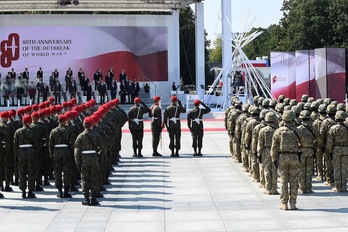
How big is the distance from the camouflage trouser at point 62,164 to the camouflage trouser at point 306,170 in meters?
4.84

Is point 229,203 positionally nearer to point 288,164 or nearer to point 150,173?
point 288,164

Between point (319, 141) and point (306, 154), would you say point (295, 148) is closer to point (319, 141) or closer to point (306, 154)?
point (306, 154)

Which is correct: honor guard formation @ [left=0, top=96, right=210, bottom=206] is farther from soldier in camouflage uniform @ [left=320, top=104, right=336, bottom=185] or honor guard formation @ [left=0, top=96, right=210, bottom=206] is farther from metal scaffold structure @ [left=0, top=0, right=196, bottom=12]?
metal scaffold structure @ [left=0, top=0, right=196, bottom=12]

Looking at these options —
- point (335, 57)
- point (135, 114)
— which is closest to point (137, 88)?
point (335, 57)

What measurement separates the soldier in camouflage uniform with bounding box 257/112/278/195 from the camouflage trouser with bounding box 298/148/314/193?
55cm

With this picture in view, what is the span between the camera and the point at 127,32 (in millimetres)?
44844

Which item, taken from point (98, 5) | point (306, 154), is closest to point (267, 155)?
point (306, 154)

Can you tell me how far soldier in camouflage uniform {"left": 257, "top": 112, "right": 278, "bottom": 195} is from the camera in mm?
14867

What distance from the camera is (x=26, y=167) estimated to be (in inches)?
605

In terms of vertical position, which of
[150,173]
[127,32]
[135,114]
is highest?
[127,32]

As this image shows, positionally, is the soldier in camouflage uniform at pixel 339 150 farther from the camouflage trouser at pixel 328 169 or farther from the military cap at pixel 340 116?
the camouflage trouser at pixel 328 169

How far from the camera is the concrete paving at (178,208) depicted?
478 inches

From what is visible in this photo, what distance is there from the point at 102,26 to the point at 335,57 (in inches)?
681

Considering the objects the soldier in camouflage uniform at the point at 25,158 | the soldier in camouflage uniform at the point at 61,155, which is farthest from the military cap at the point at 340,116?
the soldier in camouflage uniform at the point at 25,158
